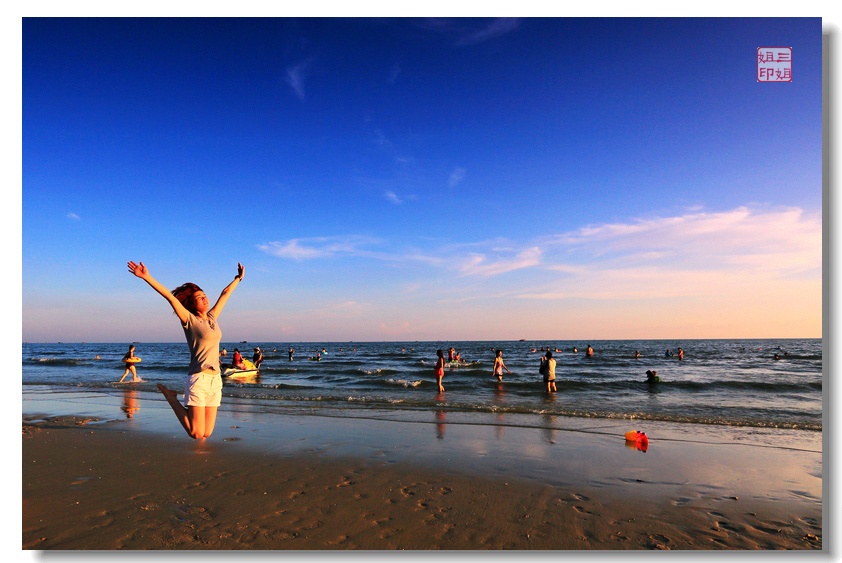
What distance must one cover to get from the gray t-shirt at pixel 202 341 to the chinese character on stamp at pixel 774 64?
21.9 ft

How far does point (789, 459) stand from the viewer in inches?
328

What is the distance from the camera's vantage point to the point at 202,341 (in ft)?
15.0

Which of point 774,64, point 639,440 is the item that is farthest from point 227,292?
point 639,440

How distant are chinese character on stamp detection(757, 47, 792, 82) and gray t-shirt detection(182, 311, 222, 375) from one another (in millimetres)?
6685

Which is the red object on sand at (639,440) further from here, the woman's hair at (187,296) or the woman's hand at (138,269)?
the woman's hand at (138,269)

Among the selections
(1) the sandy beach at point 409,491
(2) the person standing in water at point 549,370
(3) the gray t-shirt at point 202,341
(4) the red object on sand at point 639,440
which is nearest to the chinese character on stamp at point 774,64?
(1) the sandy beach at point 409,491

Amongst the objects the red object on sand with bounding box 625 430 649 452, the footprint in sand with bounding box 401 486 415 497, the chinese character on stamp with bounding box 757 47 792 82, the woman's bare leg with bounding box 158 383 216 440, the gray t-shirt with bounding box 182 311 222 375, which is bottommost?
the red object on sand with bounding box 625 430 649 452

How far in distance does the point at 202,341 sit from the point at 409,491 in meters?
3.19

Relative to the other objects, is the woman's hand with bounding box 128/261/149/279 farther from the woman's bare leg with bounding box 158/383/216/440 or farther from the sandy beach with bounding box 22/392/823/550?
the sandy beach with bounding box 22/392/823/550

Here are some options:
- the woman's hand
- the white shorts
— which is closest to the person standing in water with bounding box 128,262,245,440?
the white shorts

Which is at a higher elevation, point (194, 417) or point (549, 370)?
point (194, 417)

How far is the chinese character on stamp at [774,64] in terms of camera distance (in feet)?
17.9

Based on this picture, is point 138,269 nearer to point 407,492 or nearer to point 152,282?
point 152,282

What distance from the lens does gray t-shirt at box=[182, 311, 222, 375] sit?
4520 mm
